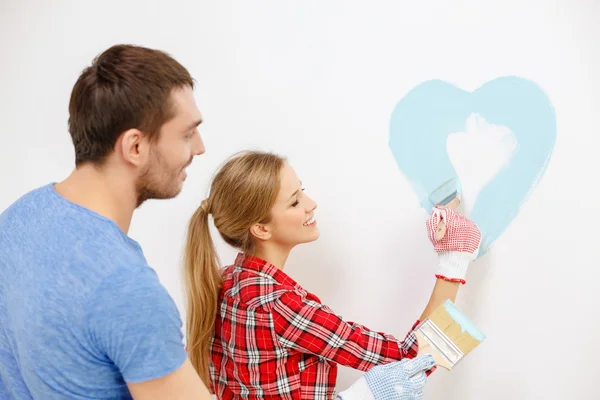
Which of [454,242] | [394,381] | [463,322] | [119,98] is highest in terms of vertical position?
[119,98]

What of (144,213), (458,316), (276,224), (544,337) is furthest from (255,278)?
(544,337)

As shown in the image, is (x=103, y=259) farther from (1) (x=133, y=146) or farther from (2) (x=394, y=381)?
(2) (x=394, y=381)

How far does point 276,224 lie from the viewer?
1157mm

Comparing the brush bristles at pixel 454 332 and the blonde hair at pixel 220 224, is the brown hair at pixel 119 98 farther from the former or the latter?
the brush bristles at pixel 454 332

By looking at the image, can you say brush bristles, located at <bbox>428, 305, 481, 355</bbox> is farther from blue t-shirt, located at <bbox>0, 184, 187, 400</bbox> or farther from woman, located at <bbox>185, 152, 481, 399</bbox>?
blue t-shirt, located at <bbox>0, 184, 187, 400</bbox>

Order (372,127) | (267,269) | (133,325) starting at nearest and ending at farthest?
(133,325) < (267,269) < (372,127)

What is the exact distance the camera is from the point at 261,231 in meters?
1.16

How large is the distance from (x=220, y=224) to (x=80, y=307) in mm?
436

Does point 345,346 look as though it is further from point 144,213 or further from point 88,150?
point 144,213

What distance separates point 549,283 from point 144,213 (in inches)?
37.2

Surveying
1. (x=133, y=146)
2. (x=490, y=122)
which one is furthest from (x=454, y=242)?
(x=133, y=146)

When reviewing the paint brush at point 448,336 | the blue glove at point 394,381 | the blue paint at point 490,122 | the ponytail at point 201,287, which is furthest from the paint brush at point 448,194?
the ponytail at point 201,287

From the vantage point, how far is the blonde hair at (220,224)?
3.75 ft

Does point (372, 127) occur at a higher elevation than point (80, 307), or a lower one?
higher
